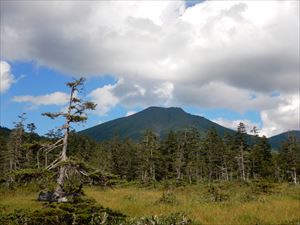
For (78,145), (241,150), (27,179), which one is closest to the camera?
(27,179)

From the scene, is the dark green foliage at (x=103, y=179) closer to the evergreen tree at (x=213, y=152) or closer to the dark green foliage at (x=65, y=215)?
the dark green foliage at (x=65, y=215)

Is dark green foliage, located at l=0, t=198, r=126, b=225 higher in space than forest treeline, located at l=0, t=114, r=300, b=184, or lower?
lower

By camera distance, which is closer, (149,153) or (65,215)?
(65,215)

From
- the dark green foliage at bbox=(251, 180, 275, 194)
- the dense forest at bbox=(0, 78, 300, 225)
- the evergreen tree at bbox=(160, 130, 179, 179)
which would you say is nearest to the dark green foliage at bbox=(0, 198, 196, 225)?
the dense forest at bbox=(0, 78, 300, 225)

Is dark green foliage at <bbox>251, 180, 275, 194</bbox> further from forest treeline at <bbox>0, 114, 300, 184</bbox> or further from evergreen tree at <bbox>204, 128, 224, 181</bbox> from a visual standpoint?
evergreen tree at <bbox>204, 128, 224, 181</bbox>

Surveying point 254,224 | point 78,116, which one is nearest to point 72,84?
point 78,116

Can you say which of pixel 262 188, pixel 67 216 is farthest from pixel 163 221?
pixel 262 188

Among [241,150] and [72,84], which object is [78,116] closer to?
[72,84]

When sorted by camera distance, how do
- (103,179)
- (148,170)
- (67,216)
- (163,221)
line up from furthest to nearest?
(148,170) < (103,179) < (163,221) < (67,216)

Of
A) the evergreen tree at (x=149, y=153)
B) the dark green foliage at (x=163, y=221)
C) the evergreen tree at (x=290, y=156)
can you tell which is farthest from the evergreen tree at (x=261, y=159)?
the dark green foliage at (x=163, y=221)

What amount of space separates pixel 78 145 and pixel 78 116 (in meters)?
86.7

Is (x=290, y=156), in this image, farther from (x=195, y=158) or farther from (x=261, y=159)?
(x=195, y=158)

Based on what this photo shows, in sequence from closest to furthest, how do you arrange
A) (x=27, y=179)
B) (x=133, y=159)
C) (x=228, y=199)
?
(x=27, y=179) < (x=228, y=199) < (x=133, y=159)

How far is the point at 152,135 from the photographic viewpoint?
7169 cm
